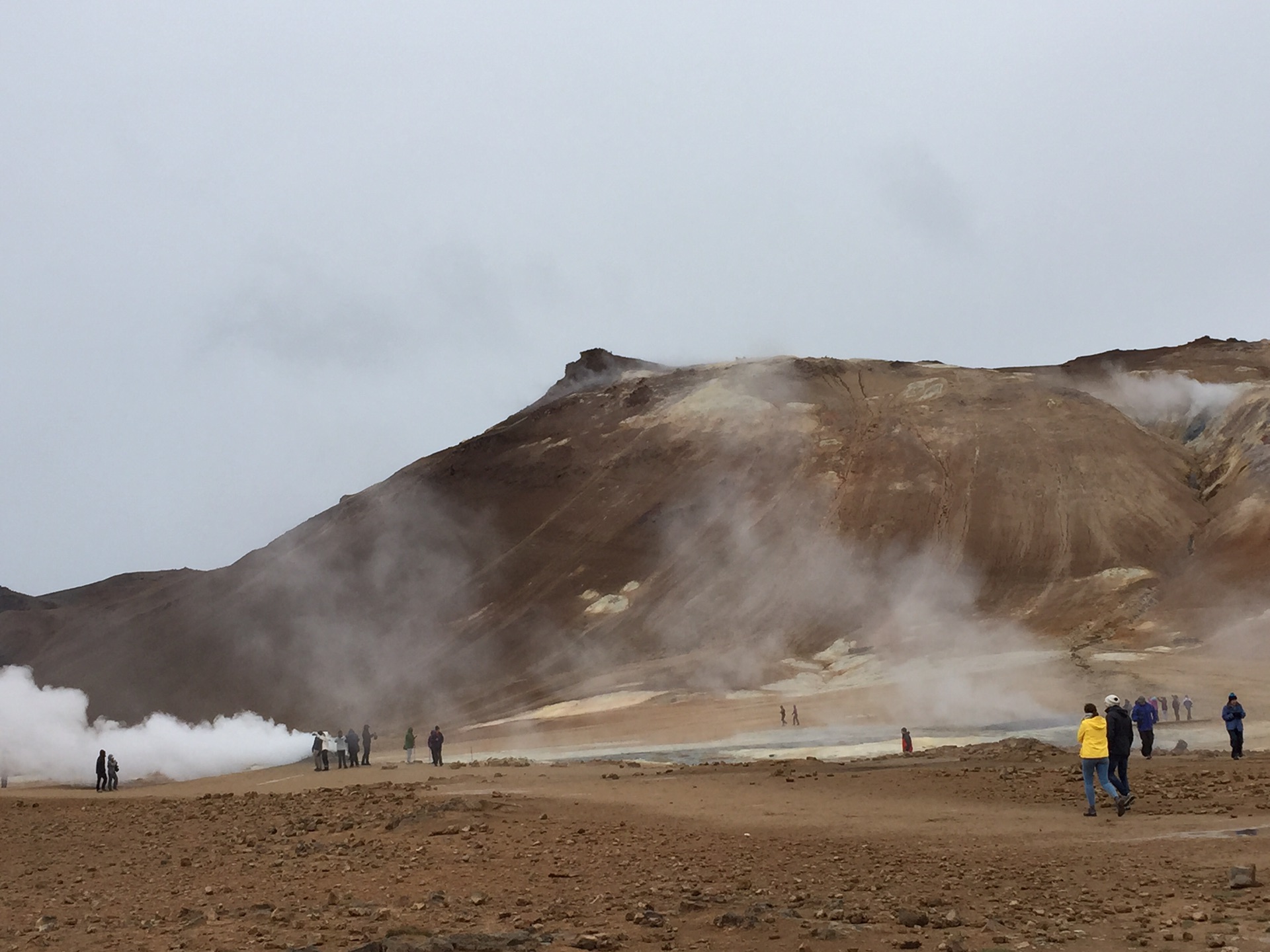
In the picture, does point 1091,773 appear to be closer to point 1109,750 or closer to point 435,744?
point 1109,750

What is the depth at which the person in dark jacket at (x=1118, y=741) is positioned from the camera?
47.0ft

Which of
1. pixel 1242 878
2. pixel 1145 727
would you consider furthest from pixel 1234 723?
pixel 1242 878

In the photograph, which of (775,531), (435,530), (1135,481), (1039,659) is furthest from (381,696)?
(1135,481)

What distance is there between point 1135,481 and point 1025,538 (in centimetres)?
819

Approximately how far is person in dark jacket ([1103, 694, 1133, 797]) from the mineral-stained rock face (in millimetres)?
40375

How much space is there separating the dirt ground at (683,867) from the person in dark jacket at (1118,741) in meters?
0.49

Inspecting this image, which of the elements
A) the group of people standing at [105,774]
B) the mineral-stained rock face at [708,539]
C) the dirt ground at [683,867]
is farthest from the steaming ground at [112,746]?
the dirt ground at [683,867]

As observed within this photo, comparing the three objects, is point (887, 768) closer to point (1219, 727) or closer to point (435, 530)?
point (1219, 727)

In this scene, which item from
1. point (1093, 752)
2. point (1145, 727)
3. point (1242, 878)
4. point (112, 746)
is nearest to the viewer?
point (1242, 878)

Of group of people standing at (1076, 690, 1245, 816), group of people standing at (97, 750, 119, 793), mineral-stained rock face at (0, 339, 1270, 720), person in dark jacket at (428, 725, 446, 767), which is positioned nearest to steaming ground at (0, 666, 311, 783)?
group of people standing at (97, 750, 119, 793)

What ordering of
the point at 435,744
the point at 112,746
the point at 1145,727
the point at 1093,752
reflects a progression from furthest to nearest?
the point at 112,746, the point at 435,744, the point at 1145,727, the point at 1093,752

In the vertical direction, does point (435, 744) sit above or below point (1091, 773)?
above

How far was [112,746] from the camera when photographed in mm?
45312

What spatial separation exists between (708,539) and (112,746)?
121 ft
